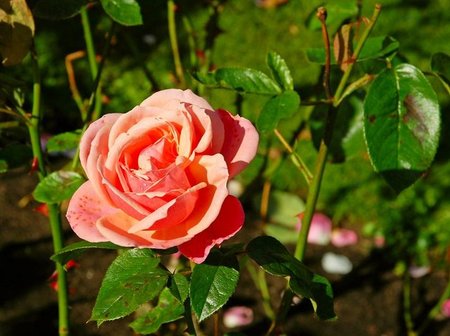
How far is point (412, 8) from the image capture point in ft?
11.6

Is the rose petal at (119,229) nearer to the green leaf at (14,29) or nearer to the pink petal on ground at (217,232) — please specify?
the pink petal on ground at (217,232)

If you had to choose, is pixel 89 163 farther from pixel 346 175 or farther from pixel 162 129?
pixel 346 175

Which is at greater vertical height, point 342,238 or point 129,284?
point 129,284

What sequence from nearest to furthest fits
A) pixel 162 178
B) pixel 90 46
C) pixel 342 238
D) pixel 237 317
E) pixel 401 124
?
pixel 162 178 → pixel 401 124 → pixel 90 46 → pixel 237 317 → pixel 342 238

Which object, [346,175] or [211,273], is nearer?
[211,273]

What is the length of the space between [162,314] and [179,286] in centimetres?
15

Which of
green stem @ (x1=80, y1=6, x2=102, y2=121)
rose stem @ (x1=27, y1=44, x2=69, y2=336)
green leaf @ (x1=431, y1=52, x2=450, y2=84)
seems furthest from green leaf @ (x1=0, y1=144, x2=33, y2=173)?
green leaf @ (x1=431, y1=52, x2=450, y2=84)

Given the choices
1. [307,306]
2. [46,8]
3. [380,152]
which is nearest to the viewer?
[380,152]

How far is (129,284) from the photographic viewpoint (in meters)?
0.76

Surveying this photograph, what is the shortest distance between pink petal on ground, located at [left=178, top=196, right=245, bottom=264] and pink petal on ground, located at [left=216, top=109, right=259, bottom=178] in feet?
0.12

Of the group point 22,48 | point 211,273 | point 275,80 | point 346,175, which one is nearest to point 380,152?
point 275,80

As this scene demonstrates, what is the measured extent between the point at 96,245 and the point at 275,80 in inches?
14.7

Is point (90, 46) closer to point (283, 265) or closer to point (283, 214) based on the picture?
point (283, 265)

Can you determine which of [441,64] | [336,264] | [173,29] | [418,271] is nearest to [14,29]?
[441,64]
